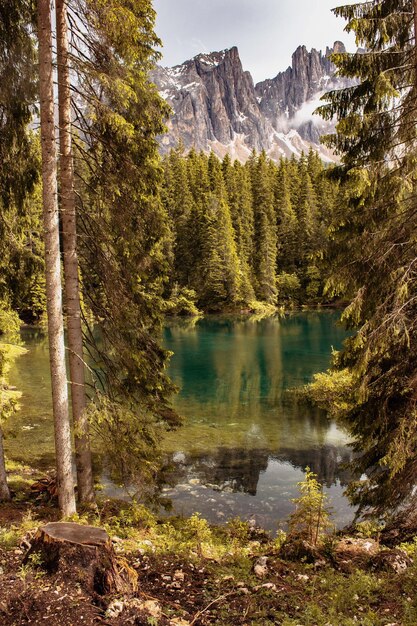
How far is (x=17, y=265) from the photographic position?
8016mm

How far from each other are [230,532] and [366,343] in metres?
4.23

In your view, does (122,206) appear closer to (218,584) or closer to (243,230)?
(218,584)

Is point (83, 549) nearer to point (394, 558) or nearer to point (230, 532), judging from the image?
point (394, 558)

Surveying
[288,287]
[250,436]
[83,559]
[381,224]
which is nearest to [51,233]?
[83,559]

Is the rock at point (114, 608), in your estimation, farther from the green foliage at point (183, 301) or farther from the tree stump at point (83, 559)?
the green foliage at point (183, 301)

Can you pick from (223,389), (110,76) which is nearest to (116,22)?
(110,76)

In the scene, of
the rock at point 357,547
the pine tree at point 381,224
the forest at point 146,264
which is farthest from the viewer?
the pine tree at point 381,224

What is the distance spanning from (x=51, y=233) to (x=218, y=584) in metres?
4.95

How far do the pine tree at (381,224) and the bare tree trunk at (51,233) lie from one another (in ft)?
14.4

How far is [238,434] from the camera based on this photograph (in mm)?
15070

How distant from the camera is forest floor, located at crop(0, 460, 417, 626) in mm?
3406

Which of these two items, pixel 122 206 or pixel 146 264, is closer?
pixel 122 206

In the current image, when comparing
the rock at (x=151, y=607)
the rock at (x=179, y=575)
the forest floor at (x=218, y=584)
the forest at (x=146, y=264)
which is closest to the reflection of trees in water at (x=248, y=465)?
the forest at (x=146, y=264)

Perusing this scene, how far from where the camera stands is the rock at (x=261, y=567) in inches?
203
